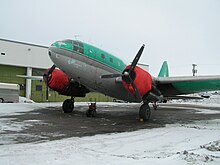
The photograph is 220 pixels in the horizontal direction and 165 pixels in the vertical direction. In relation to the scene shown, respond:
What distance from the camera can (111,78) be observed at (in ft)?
42.3

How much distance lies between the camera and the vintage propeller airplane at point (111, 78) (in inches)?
464

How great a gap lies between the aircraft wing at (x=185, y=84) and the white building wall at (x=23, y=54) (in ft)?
93.2

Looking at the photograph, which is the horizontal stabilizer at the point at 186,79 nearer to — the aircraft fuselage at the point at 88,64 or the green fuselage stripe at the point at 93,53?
the aircraft fuselage at the point at 88,64

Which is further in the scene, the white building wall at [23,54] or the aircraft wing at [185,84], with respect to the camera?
the white building wall at [23,54]

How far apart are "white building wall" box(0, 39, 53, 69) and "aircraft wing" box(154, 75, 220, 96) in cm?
2840

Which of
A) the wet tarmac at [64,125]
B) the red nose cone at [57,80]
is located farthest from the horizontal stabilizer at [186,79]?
the red nose cone at [57,80]

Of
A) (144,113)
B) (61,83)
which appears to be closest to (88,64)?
(61,83)

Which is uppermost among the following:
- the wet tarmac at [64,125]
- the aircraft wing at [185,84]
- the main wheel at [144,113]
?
the aircraft wing at [185,84]

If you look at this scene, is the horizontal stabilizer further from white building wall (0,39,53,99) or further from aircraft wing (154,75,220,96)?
white building wall (0,39,53,99)

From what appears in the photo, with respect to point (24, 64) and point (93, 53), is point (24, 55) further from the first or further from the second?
point (93, 53)

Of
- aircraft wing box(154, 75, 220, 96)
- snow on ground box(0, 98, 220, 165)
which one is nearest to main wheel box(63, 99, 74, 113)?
aircraft wing box(154, 75, 220, 96)

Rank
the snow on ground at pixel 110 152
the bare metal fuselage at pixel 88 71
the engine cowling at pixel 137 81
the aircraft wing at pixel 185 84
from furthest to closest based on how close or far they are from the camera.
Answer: the aircraft wing at pixel 185 84
the bare metal fuselage at pixel 88 71
the engine cowling at pixel 137 81
the snow on ground at pixel 110 152

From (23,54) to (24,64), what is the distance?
164 cm

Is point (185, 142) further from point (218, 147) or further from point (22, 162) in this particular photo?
point (22, 162)
